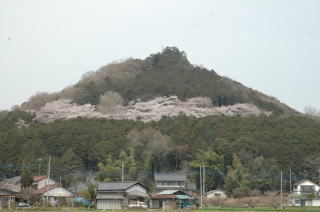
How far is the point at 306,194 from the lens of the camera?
53938 mm

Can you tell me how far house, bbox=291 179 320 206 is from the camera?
51.0m

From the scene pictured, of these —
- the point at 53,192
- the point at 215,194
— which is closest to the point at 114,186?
the point at 53,192

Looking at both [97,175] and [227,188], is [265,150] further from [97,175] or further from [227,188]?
[97,175]

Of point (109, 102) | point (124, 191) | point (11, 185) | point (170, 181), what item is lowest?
point (124, 191)

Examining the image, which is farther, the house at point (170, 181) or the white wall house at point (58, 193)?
the house at point (170, 181)

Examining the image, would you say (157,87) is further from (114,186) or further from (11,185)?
(114,186)

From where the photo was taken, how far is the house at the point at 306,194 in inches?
2009

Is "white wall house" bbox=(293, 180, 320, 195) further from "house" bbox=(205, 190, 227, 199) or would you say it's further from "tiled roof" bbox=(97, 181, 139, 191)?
"tiled roof" bbox=(97, 181, 139, 191)

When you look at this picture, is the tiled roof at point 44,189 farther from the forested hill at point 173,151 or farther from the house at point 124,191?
the forested hill at point 173,151

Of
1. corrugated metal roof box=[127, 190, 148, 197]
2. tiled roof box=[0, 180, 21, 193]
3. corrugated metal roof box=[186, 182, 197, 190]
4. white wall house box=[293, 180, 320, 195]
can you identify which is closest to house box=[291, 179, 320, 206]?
white wall house box=[293, 180, 320, 195]

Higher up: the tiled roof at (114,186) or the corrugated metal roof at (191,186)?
the tiled roof at (114,186)

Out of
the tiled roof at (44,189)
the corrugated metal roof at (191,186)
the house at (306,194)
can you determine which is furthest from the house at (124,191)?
the house at (306,194)

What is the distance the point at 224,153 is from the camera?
5831 centimetres

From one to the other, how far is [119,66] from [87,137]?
1679 inches
